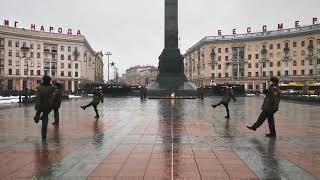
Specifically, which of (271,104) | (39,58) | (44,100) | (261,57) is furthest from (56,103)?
(261,57)

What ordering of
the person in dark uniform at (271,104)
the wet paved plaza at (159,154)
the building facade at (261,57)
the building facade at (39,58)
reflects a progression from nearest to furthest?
the wet paved plaza at (159,154), the person in dark uniform at (271,104), the building facade at (261,57), the building facade at (39,58)

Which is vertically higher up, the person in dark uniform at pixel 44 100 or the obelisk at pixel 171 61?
the obelisk at pixel 171 61

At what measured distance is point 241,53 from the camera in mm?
123625

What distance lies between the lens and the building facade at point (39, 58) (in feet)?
359

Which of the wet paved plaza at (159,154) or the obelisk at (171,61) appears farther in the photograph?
the obelisk at (171,61)

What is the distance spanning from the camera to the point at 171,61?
49.8 meters

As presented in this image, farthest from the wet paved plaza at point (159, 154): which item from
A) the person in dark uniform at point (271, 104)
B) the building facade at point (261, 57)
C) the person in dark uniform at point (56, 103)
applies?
the building facade at point (261, 57)

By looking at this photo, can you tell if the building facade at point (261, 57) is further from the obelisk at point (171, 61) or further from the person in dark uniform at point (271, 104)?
the person in dark uniform at point (271, 104)

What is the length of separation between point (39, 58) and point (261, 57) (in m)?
63.0

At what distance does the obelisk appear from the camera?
49.3 m

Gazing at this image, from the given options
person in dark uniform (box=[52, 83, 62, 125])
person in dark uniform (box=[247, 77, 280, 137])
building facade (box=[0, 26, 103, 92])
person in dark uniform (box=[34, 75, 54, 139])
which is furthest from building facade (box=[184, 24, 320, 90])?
person in dark uniform (box=[34, 75, 54, 139])

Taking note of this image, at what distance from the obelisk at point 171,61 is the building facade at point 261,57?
2623 inches

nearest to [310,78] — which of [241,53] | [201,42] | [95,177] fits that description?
[241,53]

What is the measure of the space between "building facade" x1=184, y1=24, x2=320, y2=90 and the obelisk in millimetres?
66618
